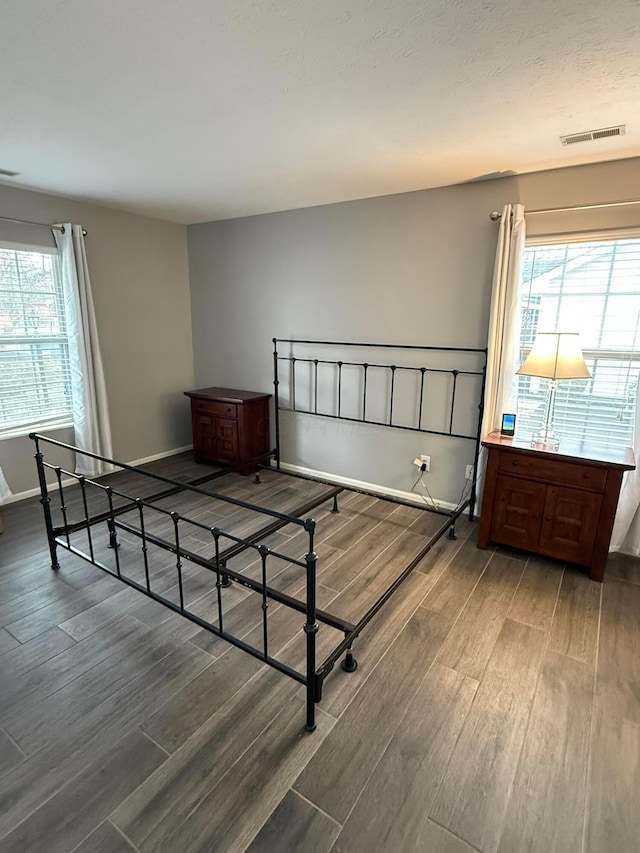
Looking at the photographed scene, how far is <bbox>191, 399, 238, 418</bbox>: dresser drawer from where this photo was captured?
13.5 ft

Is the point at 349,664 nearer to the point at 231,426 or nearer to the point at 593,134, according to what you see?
the point at 231,426

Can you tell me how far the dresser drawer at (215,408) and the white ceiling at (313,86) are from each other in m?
1.93

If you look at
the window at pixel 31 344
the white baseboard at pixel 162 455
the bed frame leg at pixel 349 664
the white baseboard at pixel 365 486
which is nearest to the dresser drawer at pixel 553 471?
the white baseboard at pixel 365 486

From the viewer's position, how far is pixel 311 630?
152 cm

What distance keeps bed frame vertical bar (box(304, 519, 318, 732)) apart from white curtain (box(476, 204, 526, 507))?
198cm

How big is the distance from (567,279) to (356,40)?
2024 millimetres

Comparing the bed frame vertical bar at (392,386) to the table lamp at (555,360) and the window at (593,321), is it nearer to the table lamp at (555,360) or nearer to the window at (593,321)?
the window at (593,321)

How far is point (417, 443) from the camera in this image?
3.54 m

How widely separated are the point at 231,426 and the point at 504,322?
8.32ft

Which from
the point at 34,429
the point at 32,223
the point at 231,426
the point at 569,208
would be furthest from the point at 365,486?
the point at 32,223

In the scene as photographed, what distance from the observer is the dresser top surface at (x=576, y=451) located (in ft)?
7.83

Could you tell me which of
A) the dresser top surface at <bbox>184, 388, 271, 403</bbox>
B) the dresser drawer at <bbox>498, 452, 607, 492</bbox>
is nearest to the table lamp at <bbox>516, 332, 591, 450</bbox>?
the dresser drawer at <bbox>498, 452, 607, 492</bbox>

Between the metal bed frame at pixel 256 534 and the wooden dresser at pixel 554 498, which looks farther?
the wooden dresser at pixel 554 498

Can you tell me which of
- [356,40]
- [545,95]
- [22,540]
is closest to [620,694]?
[545,95]
